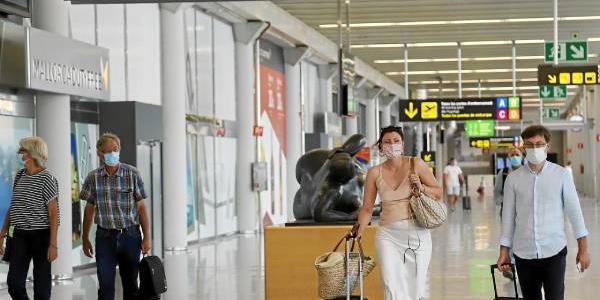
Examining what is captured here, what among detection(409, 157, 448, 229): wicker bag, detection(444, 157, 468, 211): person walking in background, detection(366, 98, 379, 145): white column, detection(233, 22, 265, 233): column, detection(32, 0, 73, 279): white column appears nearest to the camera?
detection(409, 157, 448, 229): wicker bag

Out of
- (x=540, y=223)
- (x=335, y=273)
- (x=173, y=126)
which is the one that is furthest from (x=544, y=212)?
(x=173, y=126)

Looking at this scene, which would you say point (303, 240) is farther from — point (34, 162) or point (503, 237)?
point (503, 237)

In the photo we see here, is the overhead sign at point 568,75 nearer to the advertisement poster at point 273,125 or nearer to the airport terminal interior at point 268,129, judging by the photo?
the airport terminal interior at point 268,129

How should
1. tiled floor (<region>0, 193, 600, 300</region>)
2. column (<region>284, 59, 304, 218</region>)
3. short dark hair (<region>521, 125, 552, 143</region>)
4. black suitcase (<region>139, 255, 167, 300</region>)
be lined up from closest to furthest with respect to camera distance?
short dark hair (<region>521, 125, 552, 143</region>), black suitcase (<region>139, 255, 167, 300</region>), tiled floor (<region>0, 193, 600, 300</region>), column (<region>284, 59, 304, 218</region>)

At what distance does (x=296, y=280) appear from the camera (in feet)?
34.3

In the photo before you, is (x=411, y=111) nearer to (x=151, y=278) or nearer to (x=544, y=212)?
(x=151, y=278)

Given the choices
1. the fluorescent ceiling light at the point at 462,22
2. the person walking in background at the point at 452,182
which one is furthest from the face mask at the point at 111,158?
the person walking in background at the point at 452,182

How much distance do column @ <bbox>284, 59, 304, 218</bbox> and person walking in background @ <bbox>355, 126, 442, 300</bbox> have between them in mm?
24634

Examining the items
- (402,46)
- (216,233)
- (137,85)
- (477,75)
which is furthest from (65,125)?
(477,75)

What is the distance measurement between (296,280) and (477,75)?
37.5m

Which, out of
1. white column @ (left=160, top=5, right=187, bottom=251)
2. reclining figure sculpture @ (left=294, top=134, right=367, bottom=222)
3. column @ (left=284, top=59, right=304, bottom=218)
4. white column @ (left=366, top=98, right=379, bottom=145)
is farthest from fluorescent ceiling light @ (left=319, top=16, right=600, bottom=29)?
reclining figure sculpture @ (left=294, top=134, right=367, bottom=222)

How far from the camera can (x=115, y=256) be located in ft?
29.1

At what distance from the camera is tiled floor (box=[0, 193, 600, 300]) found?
12539 mm

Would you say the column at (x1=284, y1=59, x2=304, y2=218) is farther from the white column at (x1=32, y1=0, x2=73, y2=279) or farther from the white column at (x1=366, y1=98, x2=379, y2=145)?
the white column at (x1=32, y1=0, x2=73, y2=279)
